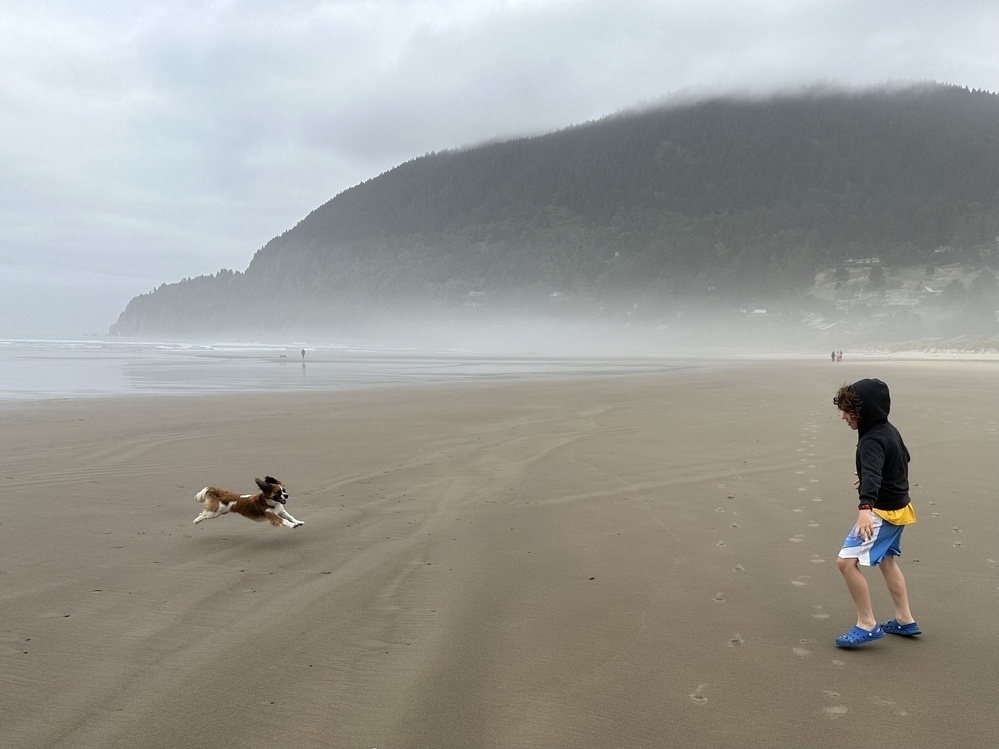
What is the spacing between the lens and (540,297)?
12244 centimetres

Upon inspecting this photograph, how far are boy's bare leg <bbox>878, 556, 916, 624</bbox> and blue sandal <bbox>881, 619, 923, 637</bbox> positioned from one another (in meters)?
0.02

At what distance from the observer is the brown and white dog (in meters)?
5.71

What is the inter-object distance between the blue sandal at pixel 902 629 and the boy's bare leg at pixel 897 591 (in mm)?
22

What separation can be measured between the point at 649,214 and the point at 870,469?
138 metres

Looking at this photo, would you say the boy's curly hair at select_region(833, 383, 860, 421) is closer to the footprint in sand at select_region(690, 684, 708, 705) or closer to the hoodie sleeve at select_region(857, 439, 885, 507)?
the hoodie sleeve at select_region(857, 439, 885, 507)

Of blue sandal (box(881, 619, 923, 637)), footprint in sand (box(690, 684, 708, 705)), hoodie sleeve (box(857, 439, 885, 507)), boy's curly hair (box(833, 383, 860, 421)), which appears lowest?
footprint in sand (box(690, 684, 708, 705))

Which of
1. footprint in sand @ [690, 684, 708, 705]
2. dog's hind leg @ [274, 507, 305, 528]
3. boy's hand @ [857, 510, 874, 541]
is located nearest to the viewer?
footprint in sand @ [690, 684, 708, 705]

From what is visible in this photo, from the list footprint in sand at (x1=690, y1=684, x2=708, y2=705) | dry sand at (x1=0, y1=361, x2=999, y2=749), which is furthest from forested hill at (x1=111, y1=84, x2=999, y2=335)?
footprint in sand at (x1=690, y1=684, x2=708, y2=705)

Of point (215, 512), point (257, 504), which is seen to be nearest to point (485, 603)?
point (257, 504)

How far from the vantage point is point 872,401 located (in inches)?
144

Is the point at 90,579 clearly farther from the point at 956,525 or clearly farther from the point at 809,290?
the point at 809,290

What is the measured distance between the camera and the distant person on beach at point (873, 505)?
3592mm

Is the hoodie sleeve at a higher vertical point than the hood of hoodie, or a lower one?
lower

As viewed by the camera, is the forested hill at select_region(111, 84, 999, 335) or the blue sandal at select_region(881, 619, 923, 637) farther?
the forested hill at select_region(111, 84, 999, 335)
